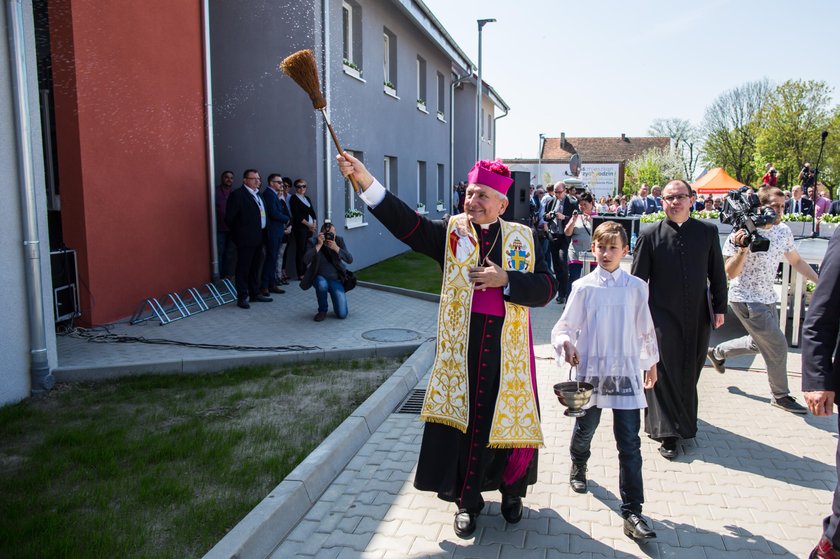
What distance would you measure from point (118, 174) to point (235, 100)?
5352 mm

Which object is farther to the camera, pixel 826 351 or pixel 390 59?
pixel 390 59

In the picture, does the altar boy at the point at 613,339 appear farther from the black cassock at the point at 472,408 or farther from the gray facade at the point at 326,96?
the gray facade at the point at 326,96

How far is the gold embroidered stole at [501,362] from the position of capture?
Answer: 13.4 feet

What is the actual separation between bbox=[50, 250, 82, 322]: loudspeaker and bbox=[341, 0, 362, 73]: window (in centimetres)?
852

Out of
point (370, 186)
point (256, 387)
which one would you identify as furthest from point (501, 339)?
point (256, 387)

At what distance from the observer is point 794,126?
4569 centimetres

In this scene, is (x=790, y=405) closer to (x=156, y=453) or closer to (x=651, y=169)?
(x=156, y=453)

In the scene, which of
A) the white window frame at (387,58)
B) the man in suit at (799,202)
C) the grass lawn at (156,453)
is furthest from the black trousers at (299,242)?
the man in suit at (799,202)

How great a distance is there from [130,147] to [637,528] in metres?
8.33

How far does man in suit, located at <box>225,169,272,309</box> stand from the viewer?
11.0 m

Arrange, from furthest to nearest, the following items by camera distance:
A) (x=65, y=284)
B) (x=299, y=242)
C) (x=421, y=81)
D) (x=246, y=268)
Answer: (x=421, y=81)
(x=299, y=242)
(x=246, y=268)
(x=65, y=284)

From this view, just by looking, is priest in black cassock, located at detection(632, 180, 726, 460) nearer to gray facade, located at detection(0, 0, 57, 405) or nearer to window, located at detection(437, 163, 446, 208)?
gray facade, located at detection(0, 0, 57, 405)

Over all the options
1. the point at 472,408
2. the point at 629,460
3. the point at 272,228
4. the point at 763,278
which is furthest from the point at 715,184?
the point at 472,408

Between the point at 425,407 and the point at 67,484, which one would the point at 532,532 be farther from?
the point at 67,484
